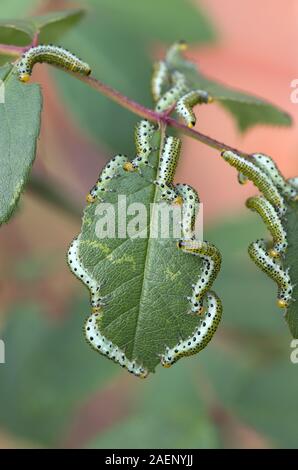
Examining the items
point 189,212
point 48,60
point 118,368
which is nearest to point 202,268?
point 189,212

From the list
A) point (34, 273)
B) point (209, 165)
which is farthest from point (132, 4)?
point (209, 165)

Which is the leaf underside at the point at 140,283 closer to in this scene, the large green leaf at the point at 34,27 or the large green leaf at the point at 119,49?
the large green leaf at the point at 34,27

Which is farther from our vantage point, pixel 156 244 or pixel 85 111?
pixel 85 111

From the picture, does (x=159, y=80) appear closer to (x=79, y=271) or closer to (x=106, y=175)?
(x=106, y=175)

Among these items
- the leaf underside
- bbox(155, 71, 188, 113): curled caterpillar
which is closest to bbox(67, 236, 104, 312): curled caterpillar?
the leaf underside

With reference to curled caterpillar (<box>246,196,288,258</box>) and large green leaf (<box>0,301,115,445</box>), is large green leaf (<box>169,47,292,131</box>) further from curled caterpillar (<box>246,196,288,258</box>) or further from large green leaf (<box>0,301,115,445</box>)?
large green leaf (<box>0,301,115,445</box>)

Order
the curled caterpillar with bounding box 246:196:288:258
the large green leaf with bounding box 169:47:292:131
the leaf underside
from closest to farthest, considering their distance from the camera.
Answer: the leaf underside < the curled caterpillar with bounding box 246:196:288:258 < the large green leaf with bounding box 169:47:292:131

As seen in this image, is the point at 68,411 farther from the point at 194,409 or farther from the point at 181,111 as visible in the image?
the point at 181,111
